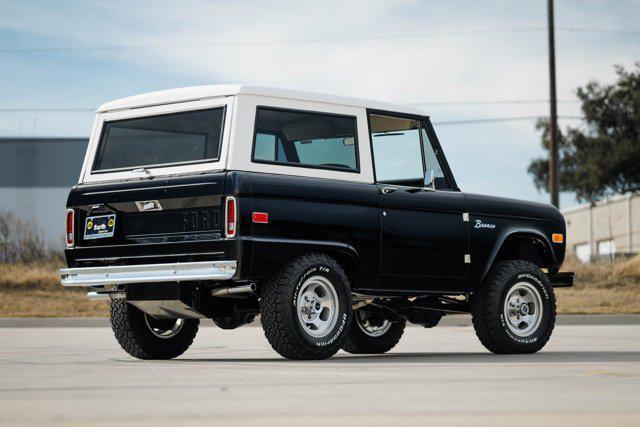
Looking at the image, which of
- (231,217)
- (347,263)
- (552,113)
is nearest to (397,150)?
(347,263)

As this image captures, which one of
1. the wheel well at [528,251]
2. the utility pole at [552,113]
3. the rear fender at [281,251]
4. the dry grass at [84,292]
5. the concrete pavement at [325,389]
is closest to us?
the concrete pavement at [325,389]

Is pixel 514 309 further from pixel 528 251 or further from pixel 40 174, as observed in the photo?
pixel 40 174

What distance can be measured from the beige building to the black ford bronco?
43.8 meters

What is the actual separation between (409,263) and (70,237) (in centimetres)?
323

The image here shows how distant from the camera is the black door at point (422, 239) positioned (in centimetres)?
1142

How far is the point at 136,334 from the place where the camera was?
1188cm

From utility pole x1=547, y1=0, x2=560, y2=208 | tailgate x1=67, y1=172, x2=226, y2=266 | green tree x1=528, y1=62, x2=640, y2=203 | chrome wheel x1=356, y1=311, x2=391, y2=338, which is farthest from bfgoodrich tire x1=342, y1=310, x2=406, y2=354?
green tree x1=528, y1=62, x2=640, y2=203

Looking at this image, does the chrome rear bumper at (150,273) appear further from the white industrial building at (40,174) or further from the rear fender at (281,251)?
the white industrial building at (40,174)

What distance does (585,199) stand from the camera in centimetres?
5028

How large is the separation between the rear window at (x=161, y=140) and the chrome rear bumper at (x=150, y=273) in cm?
99

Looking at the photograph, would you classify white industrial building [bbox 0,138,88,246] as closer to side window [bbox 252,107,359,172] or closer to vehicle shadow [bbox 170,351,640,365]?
vehicle shadow [bbox 170,351,640,365]

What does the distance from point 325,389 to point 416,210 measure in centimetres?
389

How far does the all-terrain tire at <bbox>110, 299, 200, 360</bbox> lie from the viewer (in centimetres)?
1186

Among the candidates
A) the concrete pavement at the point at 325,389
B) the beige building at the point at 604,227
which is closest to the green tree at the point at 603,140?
the beige building at the point at 604,227
